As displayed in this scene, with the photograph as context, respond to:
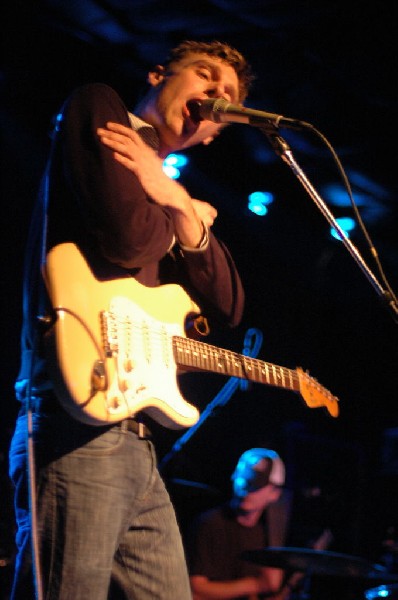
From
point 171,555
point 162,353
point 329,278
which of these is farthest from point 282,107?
point 171,555

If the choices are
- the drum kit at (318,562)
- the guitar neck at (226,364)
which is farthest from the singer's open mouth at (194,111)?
the drum kit at (318,562)

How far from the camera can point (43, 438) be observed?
185 centimetres

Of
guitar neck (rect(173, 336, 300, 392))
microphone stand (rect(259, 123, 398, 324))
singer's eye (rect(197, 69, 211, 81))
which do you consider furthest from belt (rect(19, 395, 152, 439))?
singer's eye (rect(197, 69, 211, 81))

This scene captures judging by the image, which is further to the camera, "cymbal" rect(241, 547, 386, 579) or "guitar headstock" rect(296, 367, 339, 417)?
"cymbal" rect(241, 547, 386, 579)

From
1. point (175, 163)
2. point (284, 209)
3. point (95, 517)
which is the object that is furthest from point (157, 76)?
point (284, 209)

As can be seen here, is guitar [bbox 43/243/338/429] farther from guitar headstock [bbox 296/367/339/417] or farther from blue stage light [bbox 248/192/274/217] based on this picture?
blue stage light [bbox 248/192/274/217]

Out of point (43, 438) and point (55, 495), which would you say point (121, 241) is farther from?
point (55, 495)

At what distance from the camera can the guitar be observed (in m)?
1.82

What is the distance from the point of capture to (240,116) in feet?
7.54

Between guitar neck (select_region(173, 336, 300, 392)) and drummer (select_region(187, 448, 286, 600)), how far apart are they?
9.48 feet

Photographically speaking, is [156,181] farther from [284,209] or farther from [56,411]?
[284,209]

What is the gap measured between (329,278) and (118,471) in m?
5.86

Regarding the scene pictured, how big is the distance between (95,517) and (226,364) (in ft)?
2.72

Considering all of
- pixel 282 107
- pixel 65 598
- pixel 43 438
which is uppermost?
pixel 282 107
